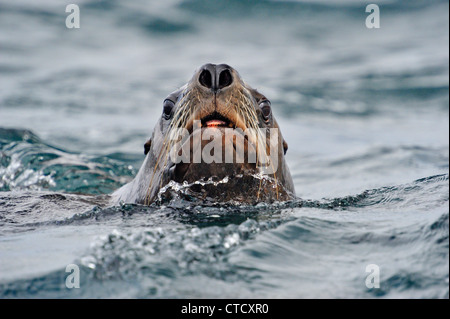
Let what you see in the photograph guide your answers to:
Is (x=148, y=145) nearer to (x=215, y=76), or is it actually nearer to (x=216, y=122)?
(x=216, y=122)

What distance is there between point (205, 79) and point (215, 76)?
9 cm

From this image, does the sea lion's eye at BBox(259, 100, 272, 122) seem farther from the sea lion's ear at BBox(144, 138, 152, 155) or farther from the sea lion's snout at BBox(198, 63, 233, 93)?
the sea lion's ear at BBox(144, 138, 152, 155)

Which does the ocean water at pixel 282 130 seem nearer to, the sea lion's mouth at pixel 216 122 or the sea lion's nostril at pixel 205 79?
the sea lion's mouth at pixel 216 122

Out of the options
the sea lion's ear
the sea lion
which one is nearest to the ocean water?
the sea lion

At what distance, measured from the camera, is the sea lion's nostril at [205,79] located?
4199 millimetres

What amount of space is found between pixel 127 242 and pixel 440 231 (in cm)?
175

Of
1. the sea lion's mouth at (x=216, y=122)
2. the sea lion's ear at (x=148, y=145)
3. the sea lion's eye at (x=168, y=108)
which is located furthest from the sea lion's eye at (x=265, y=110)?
the sea lion's ear at (x=148, y=145)

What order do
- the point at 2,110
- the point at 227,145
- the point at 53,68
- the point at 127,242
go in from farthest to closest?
the point at 53,68 → the point at 2,110 → the point at 227,145 → the point at 127,242

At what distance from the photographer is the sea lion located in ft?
13.8

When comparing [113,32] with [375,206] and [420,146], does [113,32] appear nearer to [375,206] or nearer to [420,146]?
[420,146]

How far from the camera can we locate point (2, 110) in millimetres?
11781

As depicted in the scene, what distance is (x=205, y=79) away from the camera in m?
4.23
